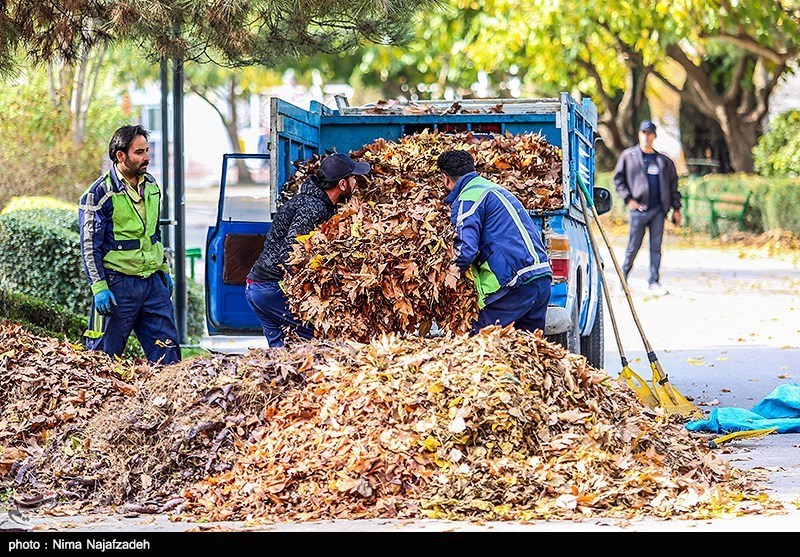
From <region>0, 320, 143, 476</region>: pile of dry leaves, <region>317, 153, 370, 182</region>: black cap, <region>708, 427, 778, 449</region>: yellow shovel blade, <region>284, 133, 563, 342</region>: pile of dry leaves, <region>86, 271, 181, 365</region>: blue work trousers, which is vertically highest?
<region>317, 153, 370, 182</region>: black cap

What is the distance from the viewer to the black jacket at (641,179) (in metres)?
15.6

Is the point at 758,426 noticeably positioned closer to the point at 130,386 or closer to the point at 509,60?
the point at 130,386

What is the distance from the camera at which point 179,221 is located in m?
10.7

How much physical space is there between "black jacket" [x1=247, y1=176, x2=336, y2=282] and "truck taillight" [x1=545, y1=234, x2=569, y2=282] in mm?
1396

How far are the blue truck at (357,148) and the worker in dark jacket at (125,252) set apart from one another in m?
0.71

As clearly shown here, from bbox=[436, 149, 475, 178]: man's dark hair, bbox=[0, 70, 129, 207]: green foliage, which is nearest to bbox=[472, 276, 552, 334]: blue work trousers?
bbox=[436, 149, 475, 178]: man's dark hair

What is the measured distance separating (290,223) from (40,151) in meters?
8.12

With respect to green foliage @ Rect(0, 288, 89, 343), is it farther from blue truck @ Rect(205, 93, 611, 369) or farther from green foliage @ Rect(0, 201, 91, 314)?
blue truck @ Rect(205, 93, 611, 369)

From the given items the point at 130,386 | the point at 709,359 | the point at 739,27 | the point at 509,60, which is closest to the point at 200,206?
the point at 509,60

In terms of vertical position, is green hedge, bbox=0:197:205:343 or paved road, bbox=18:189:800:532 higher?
green hedge, bbox=0:197:205:343

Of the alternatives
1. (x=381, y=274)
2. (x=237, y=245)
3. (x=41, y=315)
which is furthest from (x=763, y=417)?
(x=41, y=315)

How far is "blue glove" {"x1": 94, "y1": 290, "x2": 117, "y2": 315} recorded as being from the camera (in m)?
7.91

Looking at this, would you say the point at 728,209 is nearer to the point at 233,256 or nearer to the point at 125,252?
the point at 233,256
